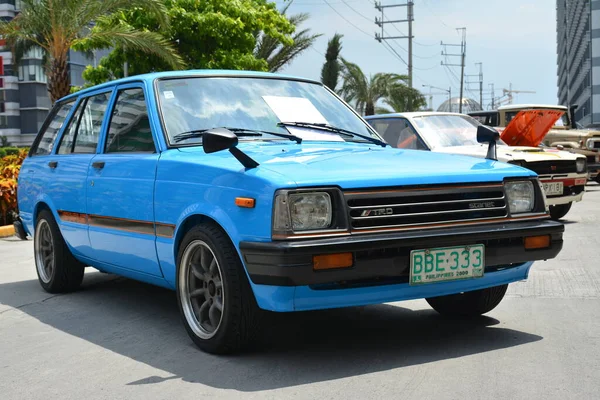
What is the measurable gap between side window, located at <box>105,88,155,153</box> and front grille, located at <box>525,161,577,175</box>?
6.59 metres

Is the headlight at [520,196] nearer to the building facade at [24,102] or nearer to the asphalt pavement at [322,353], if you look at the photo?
the asphalt pavement at [322,353]

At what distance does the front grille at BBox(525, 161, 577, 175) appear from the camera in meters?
11.4

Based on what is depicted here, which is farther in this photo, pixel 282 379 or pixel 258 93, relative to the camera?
pixel 258 93

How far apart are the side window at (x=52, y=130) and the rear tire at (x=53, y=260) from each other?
605mm

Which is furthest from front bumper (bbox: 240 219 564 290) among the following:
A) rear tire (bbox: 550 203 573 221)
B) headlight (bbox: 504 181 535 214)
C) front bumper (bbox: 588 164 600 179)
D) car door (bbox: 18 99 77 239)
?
front bumper (bbox: 588 164 600 179)

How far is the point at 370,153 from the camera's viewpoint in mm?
5160

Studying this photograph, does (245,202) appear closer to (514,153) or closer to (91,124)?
(91,124)

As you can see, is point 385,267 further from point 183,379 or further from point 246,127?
point 246,127

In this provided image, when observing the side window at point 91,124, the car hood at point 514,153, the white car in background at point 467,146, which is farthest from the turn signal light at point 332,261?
the white car in background at point 467,146

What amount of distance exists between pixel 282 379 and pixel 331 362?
390 mm

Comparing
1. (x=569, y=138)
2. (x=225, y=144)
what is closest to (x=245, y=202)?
(x=225, y=144)

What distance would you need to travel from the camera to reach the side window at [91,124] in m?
6.45

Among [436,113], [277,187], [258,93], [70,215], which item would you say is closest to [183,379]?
[277,187]

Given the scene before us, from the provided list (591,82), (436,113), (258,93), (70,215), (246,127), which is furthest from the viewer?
(591,82)
